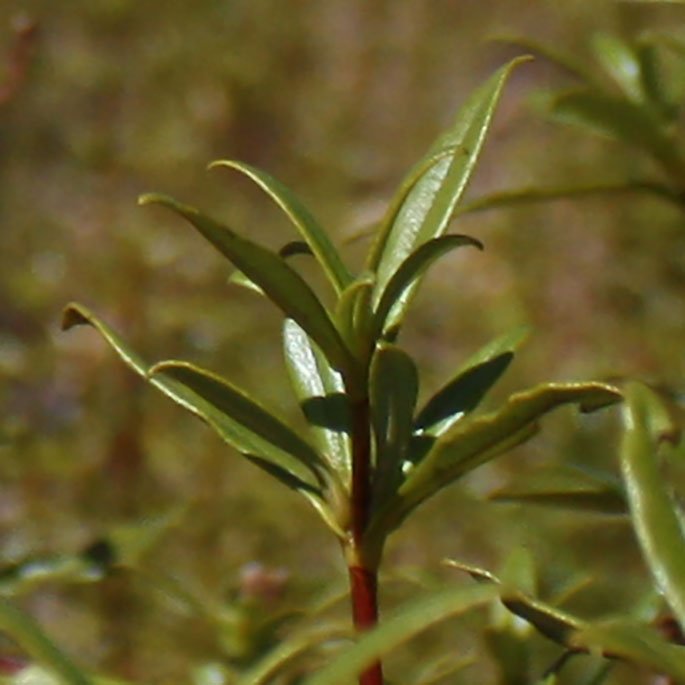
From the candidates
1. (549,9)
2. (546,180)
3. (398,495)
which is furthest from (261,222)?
(398,495)

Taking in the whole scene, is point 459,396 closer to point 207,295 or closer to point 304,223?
point 304,223

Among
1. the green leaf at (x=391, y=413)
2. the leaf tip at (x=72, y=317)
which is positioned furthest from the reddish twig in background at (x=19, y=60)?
the green leaf at (x=391, y=413)

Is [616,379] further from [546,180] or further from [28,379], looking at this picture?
[546,180]

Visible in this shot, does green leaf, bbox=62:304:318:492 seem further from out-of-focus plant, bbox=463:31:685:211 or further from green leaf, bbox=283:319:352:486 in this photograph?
out-of-focus plant, bbox=463:31:685:211

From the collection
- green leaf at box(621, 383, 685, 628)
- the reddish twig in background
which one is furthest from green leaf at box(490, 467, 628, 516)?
the reddish twig in background

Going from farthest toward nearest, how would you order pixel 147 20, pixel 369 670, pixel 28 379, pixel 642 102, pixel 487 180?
1. pixel 487 180
2. pixel 147 20
3. pixel 28 379
4. pixel 642 102
5. pixel 369 670

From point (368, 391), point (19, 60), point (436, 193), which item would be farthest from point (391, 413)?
point (19, 60)

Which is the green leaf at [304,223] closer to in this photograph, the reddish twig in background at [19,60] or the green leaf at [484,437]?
the green leaf at [484,437]
